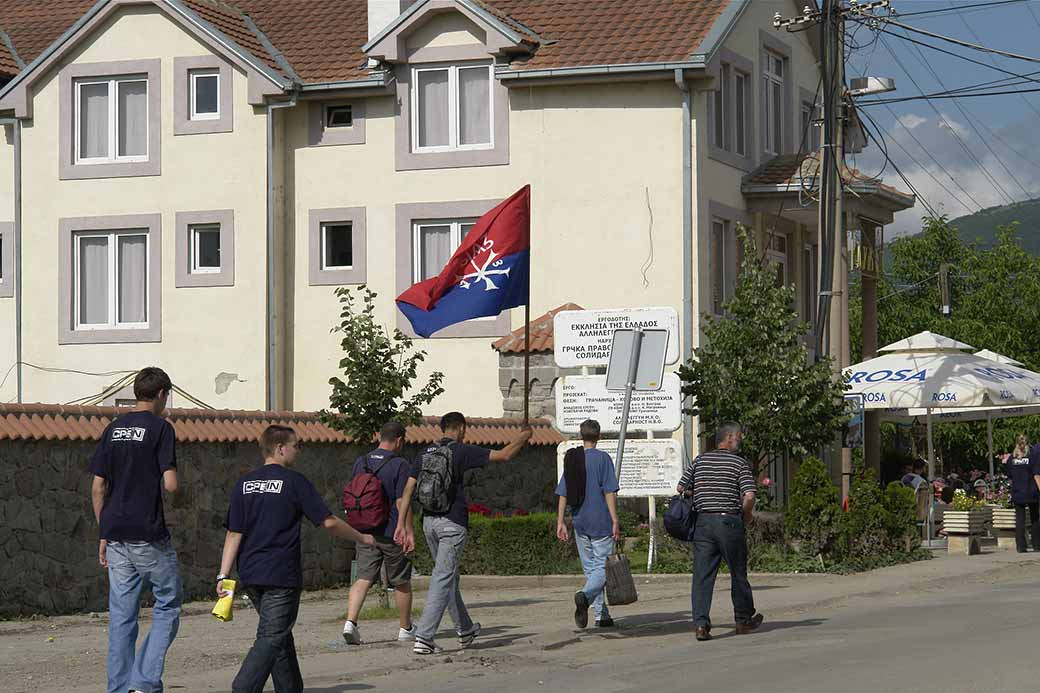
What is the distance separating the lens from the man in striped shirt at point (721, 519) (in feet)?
47.9

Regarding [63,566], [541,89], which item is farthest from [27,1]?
[63,566]

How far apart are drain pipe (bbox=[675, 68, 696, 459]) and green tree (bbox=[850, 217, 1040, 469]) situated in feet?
92.5

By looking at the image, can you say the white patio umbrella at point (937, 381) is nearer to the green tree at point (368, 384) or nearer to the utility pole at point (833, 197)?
the utility pole at point (833, 197)

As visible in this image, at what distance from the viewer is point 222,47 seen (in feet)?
101

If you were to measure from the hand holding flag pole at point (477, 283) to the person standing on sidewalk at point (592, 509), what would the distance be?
11.2ft

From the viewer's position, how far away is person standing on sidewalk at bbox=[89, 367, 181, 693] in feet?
34.5

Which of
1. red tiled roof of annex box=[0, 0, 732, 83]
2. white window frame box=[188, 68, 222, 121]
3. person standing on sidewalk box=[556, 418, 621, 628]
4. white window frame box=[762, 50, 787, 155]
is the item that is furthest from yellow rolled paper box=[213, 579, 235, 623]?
white window frame box=[762, 50, 787, 155]

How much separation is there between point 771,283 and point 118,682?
45.5 feet

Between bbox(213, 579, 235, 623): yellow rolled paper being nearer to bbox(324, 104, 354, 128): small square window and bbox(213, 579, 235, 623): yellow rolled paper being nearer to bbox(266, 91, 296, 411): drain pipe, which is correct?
bbox(266, 91, 296, 411): drain pipe

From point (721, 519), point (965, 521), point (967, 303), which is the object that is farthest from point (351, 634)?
point (967, 303)

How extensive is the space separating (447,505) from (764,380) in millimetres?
9063

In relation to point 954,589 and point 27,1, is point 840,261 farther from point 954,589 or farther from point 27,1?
point 27,1

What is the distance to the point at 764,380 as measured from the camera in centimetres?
2227

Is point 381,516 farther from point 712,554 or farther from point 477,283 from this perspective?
point 477,283
